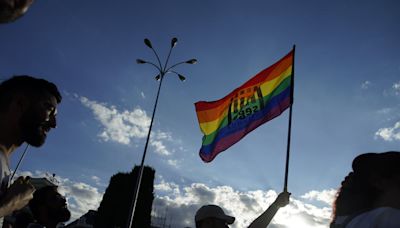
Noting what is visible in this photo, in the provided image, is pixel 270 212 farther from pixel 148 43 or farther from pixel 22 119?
pixel 148 43

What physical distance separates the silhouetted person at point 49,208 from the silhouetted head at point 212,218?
5.72 ft

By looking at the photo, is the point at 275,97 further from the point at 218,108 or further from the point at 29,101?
the point at 29,101

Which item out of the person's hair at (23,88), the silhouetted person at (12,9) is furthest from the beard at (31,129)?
the silhouetted person at (12,9)

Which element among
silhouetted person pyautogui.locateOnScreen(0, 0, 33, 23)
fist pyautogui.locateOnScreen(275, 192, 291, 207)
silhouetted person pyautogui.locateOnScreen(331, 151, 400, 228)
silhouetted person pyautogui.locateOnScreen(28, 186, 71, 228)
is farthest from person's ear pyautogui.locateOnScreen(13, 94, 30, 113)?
fist pyautogui.locateOnScreen(275, 192, 291, 207)

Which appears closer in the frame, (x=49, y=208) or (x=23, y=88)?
(x=23, y=88)

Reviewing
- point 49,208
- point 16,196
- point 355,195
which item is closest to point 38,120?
point 16,196

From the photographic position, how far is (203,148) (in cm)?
798

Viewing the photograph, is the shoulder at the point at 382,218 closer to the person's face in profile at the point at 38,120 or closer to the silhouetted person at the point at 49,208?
the person's face in profile at the point at 38,120

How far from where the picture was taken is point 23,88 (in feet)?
7.77

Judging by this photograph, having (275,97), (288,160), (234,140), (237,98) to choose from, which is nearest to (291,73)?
(275,97)

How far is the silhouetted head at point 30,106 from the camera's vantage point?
2264 millimetres

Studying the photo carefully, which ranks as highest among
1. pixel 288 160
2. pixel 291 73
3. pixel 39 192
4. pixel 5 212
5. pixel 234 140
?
pixel 291 73

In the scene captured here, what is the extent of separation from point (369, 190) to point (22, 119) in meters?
2.78

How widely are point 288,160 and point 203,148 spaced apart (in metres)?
3.05
